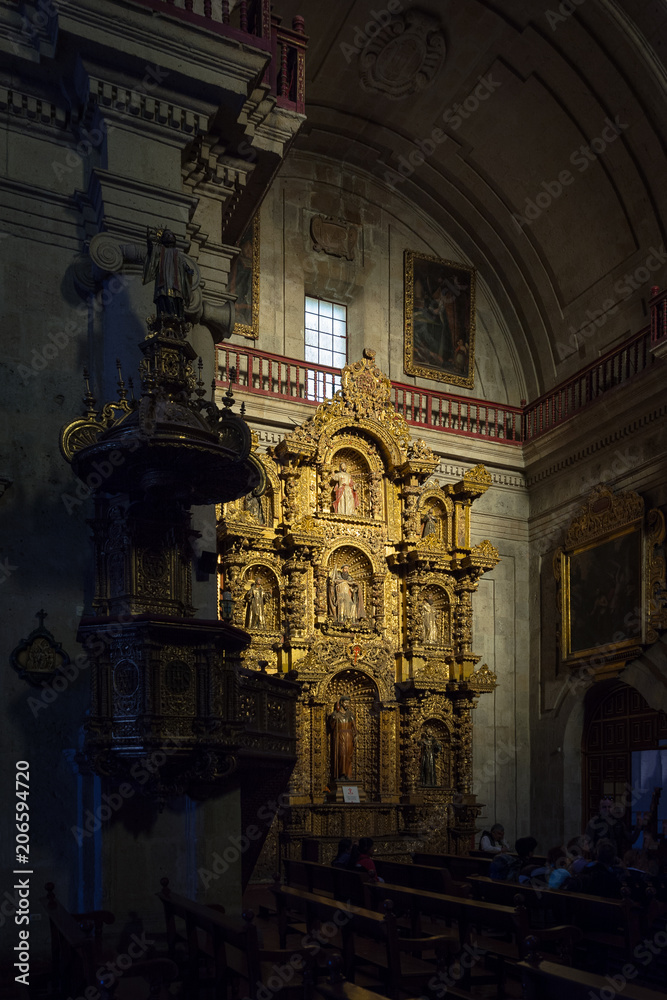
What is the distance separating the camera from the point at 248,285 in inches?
659

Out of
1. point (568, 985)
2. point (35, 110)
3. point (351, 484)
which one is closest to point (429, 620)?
point (351, 484)

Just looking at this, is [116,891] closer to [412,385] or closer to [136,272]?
[136,272]

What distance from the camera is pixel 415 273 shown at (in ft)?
60.9

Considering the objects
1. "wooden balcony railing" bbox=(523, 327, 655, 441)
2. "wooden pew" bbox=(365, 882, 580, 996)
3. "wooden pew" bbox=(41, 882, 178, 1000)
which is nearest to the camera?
"wooden pew" bbox=(41, 882, 178, 1000)

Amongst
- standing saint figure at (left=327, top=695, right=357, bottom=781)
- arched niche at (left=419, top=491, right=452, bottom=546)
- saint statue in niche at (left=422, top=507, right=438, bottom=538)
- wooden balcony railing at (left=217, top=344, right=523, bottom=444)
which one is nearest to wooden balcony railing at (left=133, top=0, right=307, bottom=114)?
wooden balcony railing at (left=217, top=344, right=523, bottom=444)

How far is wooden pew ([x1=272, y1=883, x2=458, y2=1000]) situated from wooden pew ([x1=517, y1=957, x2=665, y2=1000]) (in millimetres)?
1466

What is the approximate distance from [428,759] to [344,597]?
109 inches

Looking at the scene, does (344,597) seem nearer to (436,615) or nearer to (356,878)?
(436,615)

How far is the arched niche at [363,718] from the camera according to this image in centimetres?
1467

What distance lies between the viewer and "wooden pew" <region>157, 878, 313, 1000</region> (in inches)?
212

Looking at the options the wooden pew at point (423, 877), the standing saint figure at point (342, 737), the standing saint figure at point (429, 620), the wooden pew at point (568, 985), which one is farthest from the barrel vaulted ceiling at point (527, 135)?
the wooden pew at point (568, 985)

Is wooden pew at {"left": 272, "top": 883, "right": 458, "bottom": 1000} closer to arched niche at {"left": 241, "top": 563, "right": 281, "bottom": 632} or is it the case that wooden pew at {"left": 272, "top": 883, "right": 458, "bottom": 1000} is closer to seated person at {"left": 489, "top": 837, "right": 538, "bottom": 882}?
seated person at {"left": 489, "top": 837, "right": 538, "bottom": 882}

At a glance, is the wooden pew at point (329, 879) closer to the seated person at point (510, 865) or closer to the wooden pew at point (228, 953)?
the seated person at point (510, 865)

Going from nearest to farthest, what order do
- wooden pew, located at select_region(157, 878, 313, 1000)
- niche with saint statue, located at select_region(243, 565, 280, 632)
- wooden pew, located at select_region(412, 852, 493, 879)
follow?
wooden pew, located at select_region(157, 878, 313, 1000) → wooden pew, located at select_region(412, 852, 493, 879) → niche with saint statue, located at select_region(243, 565, 280, 632)
